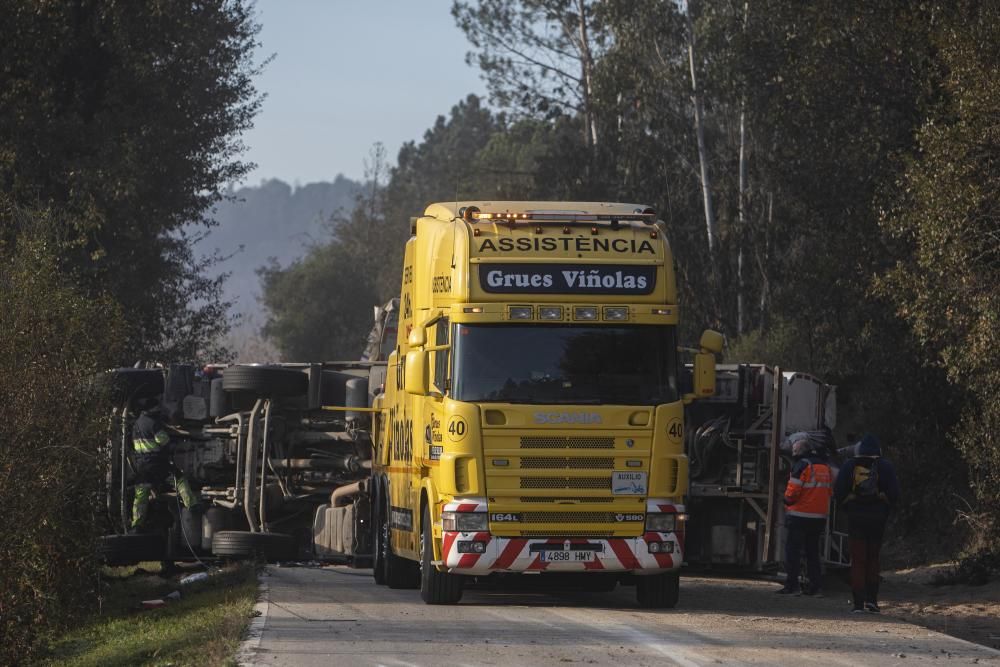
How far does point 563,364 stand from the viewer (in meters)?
14.3

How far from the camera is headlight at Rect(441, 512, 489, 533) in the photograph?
1416cm

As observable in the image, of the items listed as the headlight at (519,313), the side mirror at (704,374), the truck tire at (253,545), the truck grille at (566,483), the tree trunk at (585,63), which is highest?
the tree trunk at (585,63)

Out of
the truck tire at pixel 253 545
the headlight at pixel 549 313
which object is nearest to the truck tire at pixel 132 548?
the truck tire at pixel 253 545

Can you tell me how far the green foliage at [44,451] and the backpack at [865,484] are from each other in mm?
8065

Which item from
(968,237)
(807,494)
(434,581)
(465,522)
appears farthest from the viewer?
(968,237)

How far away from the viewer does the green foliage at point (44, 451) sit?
16359 millimetres

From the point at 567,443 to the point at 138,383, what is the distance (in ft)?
29.8

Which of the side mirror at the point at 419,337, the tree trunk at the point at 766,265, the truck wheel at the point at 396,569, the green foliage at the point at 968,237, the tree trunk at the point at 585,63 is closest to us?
the side mirror at the point at 419,337

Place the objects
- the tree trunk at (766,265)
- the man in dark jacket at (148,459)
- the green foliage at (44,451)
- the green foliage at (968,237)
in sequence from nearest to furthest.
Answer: the green foliage at (44,451) < the man in dark jacket at (148,459) < the green foliage at (968,237) < the tree trunk at (766,265)

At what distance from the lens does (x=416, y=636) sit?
12.7 meters

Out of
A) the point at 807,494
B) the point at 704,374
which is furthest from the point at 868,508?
the point at 704,374

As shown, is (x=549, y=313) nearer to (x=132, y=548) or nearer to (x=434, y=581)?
(x=434, y=581)

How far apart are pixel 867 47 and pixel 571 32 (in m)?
25.4

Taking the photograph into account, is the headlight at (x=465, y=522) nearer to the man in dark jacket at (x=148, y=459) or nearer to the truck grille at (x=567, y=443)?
the truck grille at (x=567, y=443)
